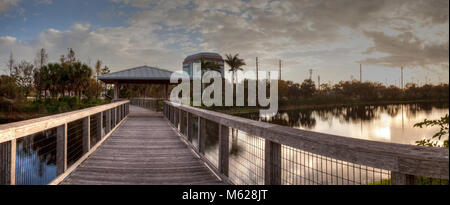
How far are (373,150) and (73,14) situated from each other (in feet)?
45.7

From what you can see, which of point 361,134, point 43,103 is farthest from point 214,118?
point 43,103

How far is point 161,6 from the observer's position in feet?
39.3

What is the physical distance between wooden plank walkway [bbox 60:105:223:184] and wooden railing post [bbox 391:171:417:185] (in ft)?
7.45

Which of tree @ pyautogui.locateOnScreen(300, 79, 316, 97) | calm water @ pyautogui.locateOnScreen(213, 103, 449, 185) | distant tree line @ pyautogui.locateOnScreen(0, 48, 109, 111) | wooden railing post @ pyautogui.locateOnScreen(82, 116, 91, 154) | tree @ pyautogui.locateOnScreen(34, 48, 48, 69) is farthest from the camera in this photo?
tree @ pyautogui.locateOnScreen(300, 79, 316, 97)

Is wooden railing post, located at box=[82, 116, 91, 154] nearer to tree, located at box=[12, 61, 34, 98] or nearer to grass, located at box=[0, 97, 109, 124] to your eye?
grass, located at box=[0, 97, 109, 124]

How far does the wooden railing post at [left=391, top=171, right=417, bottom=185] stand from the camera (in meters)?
1.07

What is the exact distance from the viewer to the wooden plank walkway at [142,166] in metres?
3.21

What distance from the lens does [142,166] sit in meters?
3.82

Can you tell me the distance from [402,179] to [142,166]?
353 centimetres

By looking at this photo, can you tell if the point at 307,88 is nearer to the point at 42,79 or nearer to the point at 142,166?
the point at 42,79

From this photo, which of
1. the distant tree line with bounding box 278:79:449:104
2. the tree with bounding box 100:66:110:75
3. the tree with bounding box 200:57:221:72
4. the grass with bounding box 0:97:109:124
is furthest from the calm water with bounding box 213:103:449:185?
the tree with bounding box 100:66:110:75

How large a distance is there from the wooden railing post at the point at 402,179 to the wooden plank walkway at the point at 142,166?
2.27 meters

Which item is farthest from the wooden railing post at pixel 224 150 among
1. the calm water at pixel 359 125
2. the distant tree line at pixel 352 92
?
the distant tree line at pixel 352 92
